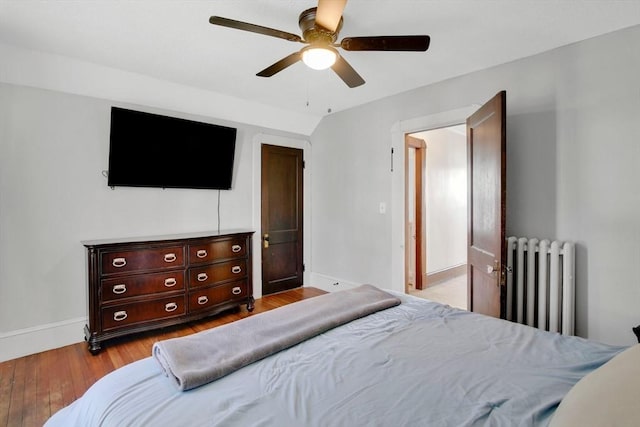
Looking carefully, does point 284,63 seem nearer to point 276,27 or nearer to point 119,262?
point 276,27

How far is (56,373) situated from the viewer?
2.34 metres

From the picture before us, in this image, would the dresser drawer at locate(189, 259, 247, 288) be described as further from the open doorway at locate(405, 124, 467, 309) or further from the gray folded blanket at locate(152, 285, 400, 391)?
the open doorway at locate(405, 124, 467, 309)

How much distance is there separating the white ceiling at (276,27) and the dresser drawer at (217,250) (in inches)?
65.1

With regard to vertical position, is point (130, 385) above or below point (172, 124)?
below

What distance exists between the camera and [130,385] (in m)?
1.09

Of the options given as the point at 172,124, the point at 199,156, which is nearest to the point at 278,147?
the point at 199,156

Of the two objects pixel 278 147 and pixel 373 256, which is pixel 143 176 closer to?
pixel 278 147

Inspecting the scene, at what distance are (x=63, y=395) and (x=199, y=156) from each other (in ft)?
7.61

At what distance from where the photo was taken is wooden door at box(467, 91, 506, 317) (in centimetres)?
223

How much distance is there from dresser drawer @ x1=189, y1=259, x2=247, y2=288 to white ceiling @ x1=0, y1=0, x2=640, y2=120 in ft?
6.20

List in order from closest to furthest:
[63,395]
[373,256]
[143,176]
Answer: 1. [63,395]
2. [143,176]
3. [373,256]

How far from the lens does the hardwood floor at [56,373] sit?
6.35ft

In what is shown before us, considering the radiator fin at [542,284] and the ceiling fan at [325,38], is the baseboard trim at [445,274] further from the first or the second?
the ceiling fan at [325,38]

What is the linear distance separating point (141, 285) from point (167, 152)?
1.32m
